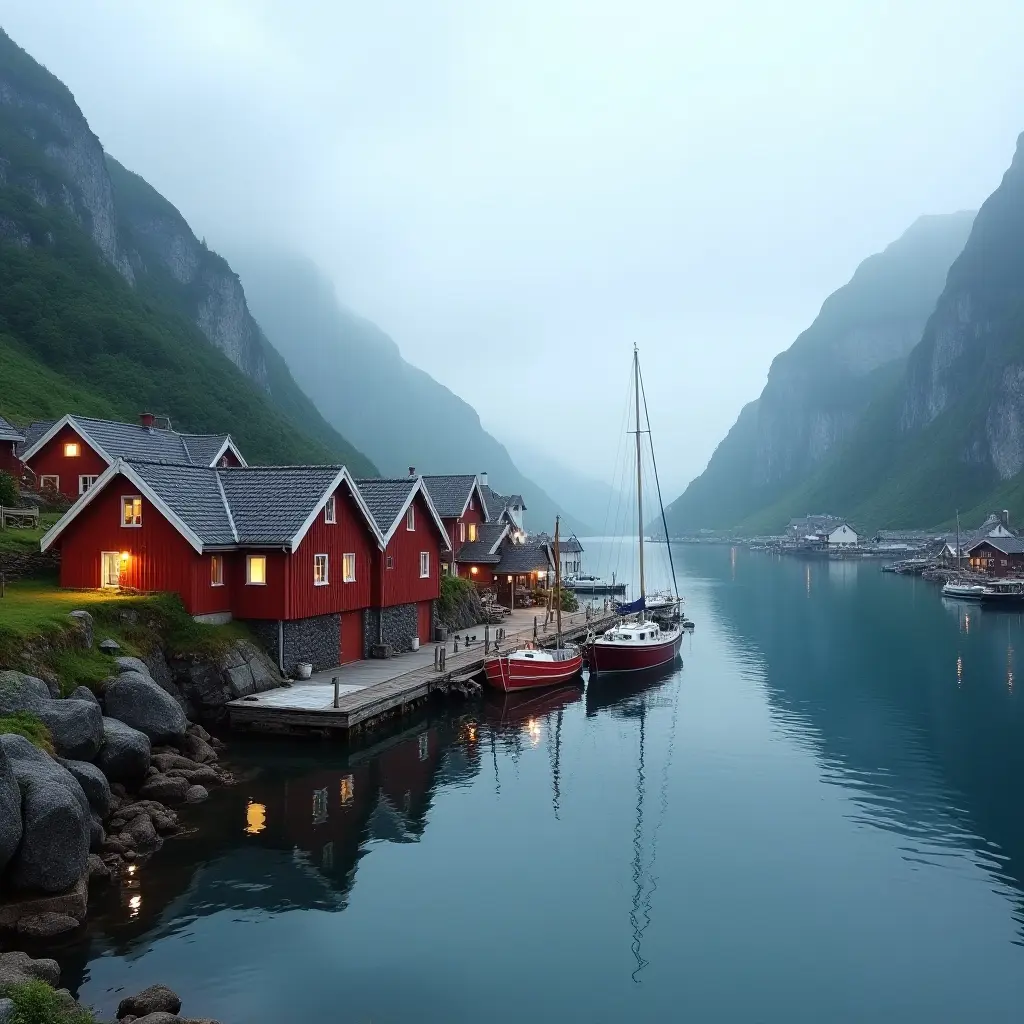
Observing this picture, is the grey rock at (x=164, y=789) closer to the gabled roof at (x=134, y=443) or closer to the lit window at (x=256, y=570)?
the lit window at (x=256, y=570)

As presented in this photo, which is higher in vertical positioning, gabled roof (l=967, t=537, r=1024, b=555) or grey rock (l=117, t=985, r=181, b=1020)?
gabled roof (l=967, t=537, r=1024, b=555)

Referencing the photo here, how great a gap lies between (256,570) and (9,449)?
28.7m

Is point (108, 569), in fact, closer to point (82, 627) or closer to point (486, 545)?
point (82, 627)

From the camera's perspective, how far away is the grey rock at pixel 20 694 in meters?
22.3

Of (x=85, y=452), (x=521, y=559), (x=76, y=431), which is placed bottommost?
(x=521, y=559)

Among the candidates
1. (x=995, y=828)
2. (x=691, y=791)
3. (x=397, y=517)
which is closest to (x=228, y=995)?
(x=691, y=791)

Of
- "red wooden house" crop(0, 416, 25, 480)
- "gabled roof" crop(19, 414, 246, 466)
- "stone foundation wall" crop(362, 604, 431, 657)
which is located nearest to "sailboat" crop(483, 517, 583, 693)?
"stone foundation wall" crop(362, 604, 431, 657)

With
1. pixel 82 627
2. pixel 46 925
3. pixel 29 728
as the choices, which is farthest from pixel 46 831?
pixel 82 627

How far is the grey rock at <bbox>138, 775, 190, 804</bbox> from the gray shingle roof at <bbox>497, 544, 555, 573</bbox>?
45284 mm

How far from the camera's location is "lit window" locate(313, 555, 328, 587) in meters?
38.1

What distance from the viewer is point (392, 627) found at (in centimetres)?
4591

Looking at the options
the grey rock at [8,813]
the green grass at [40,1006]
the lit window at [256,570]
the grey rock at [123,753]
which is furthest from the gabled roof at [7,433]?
the green grass at [40,1006]

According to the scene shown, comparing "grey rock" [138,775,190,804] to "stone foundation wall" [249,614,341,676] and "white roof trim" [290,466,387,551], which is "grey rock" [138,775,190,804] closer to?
"stone foundation wall" [249,614,341,676]

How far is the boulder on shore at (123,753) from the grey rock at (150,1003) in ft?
32.5
